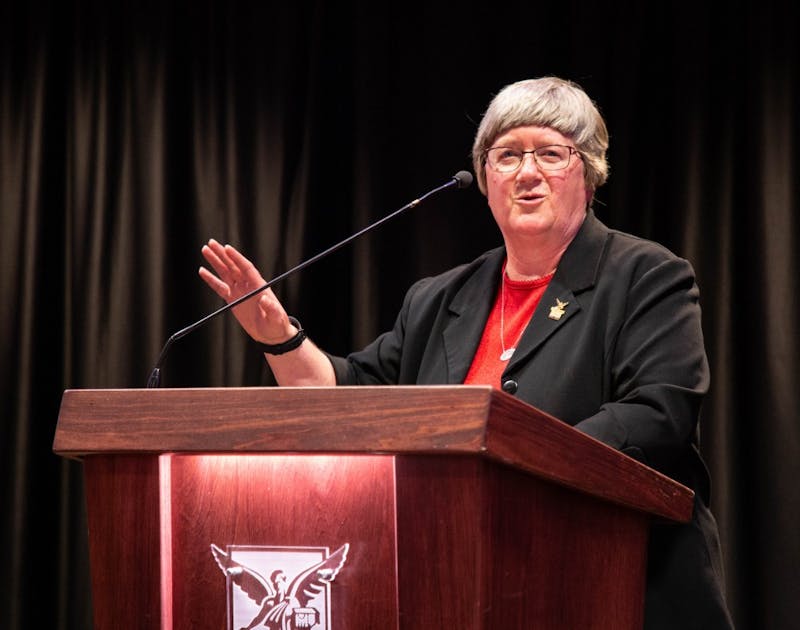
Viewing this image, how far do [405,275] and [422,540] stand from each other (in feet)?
6.96

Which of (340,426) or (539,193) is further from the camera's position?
(539,193)

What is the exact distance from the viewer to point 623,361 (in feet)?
5.98

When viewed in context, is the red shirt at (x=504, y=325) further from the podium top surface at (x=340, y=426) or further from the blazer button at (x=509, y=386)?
the podium top surface at (x=340, y=426)

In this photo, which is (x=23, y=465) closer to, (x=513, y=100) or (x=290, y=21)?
(x=290, y=21)

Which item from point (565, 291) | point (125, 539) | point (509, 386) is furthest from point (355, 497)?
point (565, 291)

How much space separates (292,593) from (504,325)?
1003 mm

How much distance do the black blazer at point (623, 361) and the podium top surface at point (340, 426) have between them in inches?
13.6

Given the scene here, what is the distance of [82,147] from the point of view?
11.3 ft

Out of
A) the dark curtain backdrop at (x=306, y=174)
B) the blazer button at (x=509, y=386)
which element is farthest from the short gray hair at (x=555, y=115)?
the dark curtain backdrop at (x=306, y=174)

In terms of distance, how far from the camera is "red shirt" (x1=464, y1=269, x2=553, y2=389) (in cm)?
202

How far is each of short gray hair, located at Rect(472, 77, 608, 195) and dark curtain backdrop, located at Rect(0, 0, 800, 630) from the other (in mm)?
900

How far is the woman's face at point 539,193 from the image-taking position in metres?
2.13

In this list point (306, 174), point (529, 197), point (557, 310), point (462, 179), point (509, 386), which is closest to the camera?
point (509, 386)

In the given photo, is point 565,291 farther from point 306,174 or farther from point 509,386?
Result: point 306,174
